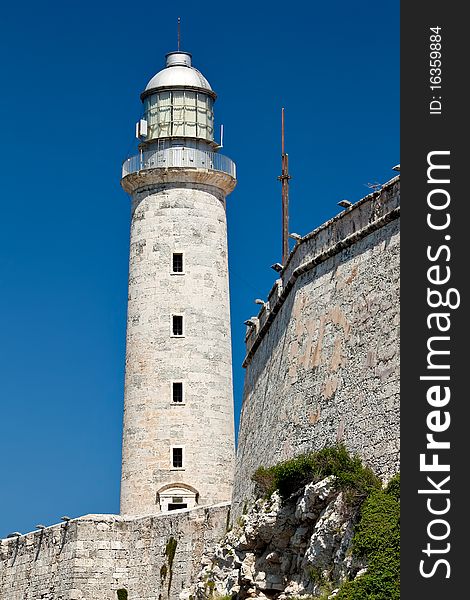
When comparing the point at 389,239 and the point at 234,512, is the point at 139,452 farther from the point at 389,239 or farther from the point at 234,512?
the point at 389,239

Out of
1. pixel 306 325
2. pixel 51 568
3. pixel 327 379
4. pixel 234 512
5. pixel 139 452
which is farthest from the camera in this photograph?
pixel 139 452

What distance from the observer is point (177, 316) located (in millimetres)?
37344

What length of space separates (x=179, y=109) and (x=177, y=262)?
15.1ft

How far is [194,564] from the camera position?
30.7 meters

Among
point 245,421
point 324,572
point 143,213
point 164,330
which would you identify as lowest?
point 324,572

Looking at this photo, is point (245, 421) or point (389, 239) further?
point (245, 421)

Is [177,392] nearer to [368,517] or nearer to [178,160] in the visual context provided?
[178,160]

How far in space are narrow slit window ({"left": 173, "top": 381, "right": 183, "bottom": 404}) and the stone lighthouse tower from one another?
0.03 m

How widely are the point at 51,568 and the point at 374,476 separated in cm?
1570

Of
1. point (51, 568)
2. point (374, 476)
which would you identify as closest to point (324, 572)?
point (374, 476)

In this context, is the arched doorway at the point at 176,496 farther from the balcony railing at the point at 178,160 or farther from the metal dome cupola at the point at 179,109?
the metal dome cupola at the point at 179,109

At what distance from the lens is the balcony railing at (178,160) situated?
38500 mm

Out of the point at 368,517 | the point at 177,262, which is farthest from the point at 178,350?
the point at 368,517

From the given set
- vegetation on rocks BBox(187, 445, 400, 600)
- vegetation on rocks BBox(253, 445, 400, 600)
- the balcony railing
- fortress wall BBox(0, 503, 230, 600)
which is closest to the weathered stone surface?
the balcony railing
